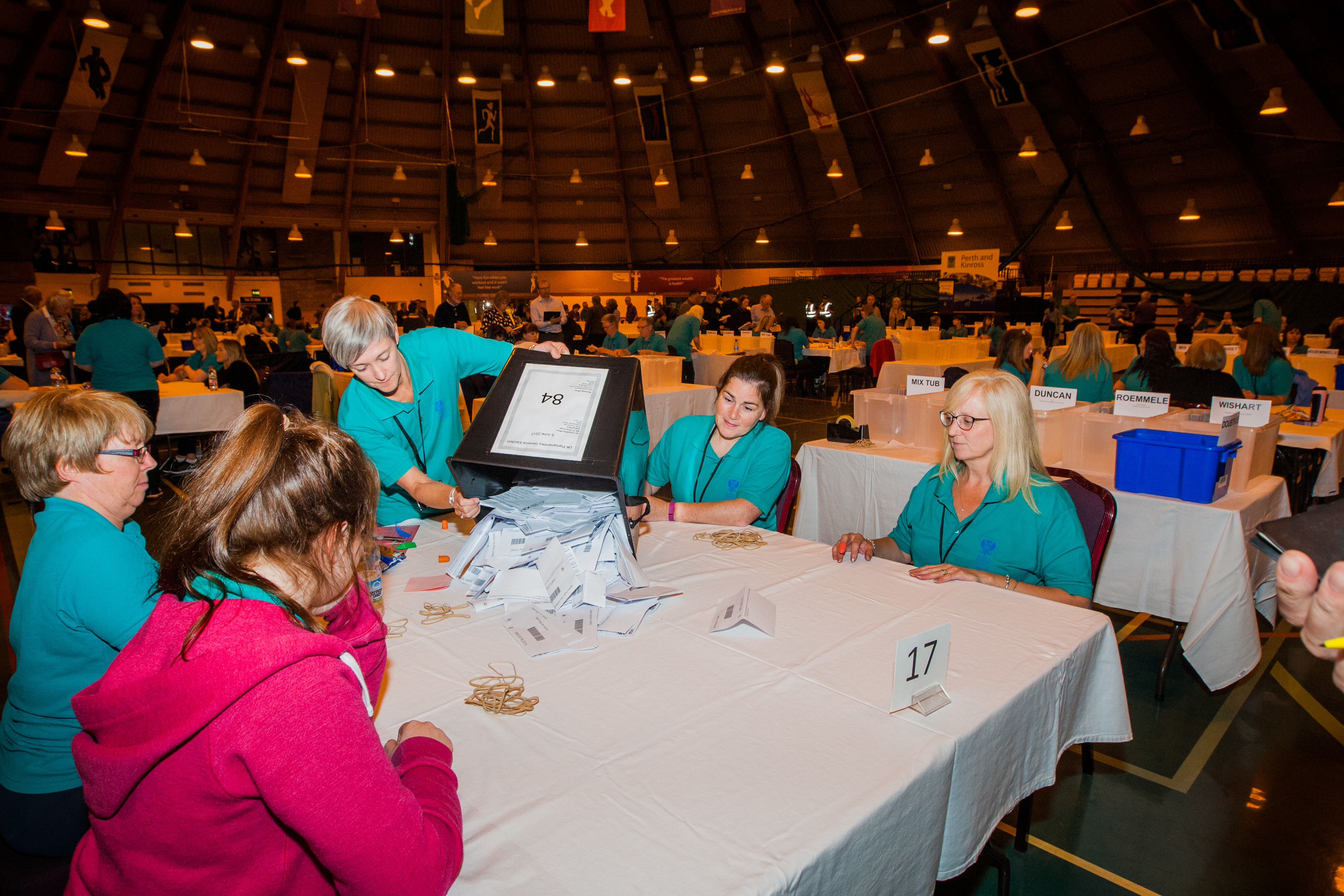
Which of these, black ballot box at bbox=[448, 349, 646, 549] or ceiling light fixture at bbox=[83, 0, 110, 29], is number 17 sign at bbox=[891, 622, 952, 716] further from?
ceiling light fixture at bbox=[83, 0, 110, 29]

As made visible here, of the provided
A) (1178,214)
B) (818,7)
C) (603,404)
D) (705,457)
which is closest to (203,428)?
(705,457)

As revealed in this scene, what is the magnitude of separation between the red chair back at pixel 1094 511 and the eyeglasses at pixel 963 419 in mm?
377

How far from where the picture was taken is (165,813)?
739mm

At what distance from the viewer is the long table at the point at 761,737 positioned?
2.99 feet

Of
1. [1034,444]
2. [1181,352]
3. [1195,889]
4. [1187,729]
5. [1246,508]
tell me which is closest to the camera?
[1195,889]

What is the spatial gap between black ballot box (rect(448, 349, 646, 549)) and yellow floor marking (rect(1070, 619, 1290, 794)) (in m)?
1.84

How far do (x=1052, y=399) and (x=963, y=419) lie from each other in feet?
6.68

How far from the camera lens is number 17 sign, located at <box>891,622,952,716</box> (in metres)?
1.17

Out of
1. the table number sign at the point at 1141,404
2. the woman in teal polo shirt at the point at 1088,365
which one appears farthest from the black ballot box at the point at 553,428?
the woman in teal polo shirt at the point at 1088,365

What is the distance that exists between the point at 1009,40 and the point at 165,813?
678 inches

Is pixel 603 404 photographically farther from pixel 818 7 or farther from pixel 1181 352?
pixel 818 7

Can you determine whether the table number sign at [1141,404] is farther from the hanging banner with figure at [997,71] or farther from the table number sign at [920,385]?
the hanging banner with figure at [997,71]

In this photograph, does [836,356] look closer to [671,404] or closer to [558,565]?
Answer: [671,404]

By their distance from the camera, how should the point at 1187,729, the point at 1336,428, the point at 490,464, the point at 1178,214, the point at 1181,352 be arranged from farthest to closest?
the point at 1178,214 < the point at 1181,352 < the point at 1336,428 < the point at 1187,729 < the point at 490,464
